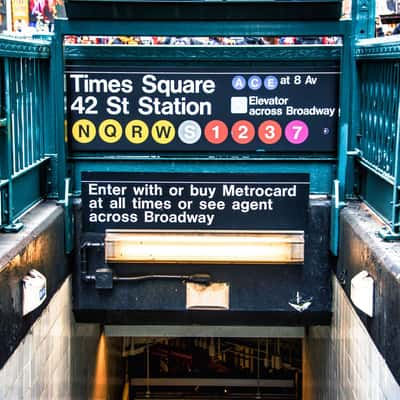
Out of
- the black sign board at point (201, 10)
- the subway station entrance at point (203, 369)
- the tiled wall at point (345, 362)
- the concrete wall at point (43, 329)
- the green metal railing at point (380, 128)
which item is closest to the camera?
the concrete wall at point (43, 329)

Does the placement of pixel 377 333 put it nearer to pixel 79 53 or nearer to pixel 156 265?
pixel 156 265

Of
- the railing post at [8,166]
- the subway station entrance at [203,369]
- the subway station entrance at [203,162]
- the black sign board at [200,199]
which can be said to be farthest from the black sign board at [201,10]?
the subway station entrance at [203,369]

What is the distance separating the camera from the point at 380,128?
15.8 ft

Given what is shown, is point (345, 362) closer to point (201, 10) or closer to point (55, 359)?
point (55, 359)

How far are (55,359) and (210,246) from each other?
1209 millimetres

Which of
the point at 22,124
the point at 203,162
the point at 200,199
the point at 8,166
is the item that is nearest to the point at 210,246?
the point at 200,199

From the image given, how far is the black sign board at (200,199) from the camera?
5223 mm

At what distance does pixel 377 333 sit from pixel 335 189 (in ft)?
5.30

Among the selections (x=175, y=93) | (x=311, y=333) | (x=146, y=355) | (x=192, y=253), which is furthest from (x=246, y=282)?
(x=146, y=355)

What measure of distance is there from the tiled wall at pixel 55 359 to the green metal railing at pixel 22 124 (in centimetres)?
64

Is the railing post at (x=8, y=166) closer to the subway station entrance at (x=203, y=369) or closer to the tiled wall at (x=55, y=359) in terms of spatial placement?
the tiled wall at (x=55, y=359)

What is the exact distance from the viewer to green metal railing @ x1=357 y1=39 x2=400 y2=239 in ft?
13.9

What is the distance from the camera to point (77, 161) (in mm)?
5555

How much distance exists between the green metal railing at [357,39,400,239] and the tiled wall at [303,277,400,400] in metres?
0.64
